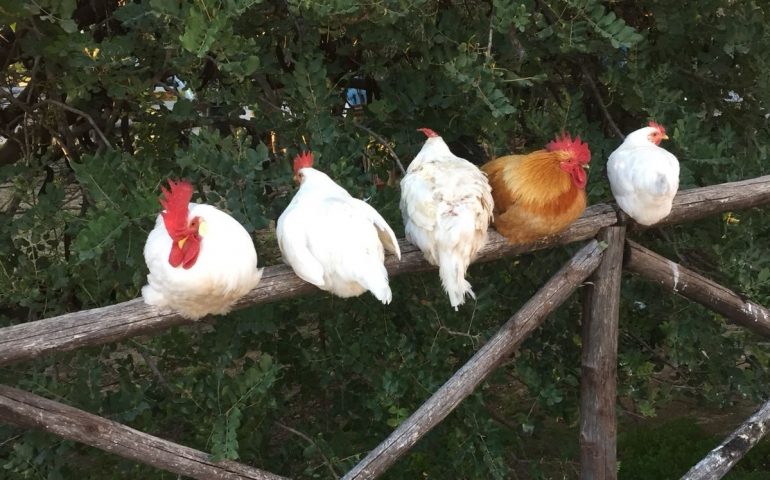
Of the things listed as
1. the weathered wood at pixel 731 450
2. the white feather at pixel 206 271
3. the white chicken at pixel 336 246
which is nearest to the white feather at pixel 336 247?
the white chicken at pixel 336 246

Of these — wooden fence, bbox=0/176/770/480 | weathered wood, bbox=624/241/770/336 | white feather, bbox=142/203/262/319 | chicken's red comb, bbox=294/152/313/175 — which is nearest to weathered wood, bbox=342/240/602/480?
wooden fence, bbox=0/176/770/480

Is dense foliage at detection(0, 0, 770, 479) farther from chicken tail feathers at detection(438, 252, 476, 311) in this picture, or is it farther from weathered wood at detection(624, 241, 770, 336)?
chicken tail feathers at detection(438, 252, 476, 311)

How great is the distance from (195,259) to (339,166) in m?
0.77

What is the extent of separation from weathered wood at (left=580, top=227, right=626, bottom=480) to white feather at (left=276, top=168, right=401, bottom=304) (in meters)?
0.93

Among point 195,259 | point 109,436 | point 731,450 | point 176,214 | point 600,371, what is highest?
point 176,214

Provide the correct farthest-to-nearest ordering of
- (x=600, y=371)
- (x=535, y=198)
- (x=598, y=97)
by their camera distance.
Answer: (x=598, y=97) → (x=600, y=371) → (x=535, y=198)

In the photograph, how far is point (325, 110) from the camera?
2553 mm

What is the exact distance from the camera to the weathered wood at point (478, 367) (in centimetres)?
216

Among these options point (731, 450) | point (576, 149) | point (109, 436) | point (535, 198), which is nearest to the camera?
point (109, 436)

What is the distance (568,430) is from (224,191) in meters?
2.77

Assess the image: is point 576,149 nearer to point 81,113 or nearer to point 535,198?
point 535,198

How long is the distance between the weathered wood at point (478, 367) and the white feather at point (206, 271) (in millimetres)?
650

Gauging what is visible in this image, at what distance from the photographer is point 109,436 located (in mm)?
1935

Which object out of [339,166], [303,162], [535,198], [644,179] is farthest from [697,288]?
[303,162]
